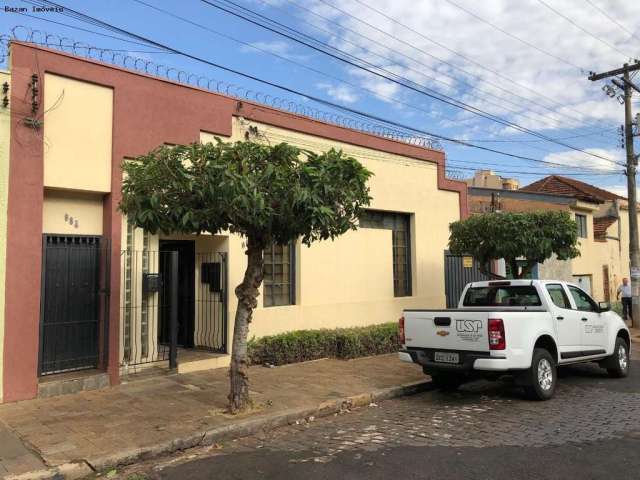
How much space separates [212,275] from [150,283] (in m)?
1.50

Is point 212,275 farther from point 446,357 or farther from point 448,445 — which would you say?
point 448,445

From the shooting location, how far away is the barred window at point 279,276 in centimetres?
1136

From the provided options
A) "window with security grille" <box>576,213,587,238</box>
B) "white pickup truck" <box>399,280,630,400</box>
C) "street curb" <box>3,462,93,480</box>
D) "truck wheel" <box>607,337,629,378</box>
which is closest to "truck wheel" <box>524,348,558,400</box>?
"white pickup truck" <box>399,280,630,400</box>

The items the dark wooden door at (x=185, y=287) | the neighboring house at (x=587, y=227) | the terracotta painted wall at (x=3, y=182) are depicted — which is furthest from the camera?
the neighboring house at (x=587, y=227)

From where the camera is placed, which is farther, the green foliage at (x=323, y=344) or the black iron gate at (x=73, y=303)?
the green foliage at (x=323, y=344)

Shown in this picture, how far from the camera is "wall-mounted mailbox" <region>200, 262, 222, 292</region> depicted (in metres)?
10.3

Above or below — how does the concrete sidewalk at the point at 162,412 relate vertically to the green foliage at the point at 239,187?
below

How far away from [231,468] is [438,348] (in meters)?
3.85

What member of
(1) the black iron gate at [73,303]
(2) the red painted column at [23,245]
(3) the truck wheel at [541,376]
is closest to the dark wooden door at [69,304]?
(1) the black iron gate at [73,303]

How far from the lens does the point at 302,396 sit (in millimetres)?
8023

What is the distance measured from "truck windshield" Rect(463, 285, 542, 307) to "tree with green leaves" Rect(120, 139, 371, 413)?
3.71 meters

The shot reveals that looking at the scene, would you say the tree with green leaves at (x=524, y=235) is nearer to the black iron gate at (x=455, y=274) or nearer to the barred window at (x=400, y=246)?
the barred window at (x=400, y=246)

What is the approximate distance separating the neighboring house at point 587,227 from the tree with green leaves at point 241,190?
15.0 meters

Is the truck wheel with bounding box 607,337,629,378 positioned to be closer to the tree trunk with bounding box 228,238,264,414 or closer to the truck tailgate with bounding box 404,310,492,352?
the truck tailgate with bounding box 404,310,492,352
